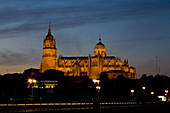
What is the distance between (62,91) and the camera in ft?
654

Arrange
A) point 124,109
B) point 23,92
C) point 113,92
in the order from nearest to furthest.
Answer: point 124,109
point 23,92
point 113,92

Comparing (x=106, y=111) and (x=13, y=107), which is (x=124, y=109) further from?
(x=13, y=107)

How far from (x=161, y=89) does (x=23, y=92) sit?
57.7m

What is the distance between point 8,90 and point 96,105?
123 metres

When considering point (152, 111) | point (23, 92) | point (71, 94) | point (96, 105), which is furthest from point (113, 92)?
point (96, 105)

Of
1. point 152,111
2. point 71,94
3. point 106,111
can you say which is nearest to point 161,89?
point 71,94

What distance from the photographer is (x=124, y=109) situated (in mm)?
78875

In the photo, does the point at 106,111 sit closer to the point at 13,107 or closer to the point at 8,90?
the point at 13,107

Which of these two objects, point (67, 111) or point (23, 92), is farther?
point (23, 92)

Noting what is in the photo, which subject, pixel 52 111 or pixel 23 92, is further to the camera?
pixel 23 92

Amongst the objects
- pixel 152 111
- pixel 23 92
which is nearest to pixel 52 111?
pixel 152 111

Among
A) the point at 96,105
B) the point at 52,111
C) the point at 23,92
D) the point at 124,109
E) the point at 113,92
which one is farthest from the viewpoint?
the point at 113,92

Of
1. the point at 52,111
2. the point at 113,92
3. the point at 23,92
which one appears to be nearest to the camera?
the point at 52,111

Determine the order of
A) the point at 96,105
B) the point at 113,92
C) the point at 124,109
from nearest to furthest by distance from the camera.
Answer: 1. the point at 96,105
2. the point at 124,109
3. the point at 113,92
